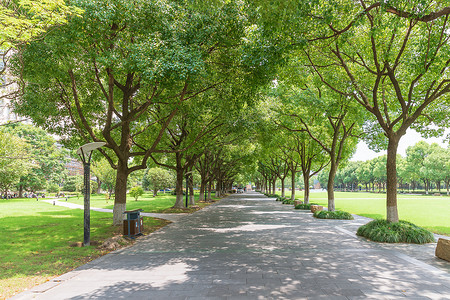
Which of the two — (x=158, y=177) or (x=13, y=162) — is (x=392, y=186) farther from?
(x=158, y=177)

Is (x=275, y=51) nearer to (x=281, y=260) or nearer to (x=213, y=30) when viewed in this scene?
(x=213, y=30)

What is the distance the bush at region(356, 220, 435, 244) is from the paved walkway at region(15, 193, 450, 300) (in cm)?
52

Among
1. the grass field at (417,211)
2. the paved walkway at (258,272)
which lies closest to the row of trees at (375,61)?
the paved walkway at (258,272)

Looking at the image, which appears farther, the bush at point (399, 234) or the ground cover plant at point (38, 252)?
the bush at point (399, 234)

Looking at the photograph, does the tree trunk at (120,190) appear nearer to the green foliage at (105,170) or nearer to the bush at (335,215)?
the bush at (335,215)

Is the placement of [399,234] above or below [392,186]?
below

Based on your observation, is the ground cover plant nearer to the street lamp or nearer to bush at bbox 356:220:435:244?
the street lamp

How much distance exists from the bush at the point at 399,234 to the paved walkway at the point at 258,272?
52 centimetres

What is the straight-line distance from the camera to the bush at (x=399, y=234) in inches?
353

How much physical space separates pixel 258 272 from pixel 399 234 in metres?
6.04

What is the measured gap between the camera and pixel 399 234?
916cm

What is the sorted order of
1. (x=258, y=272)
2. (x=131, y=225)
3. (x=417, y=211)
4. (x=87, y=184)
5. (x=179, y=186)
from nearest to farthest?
(x=258, y=272) < (x=87, y=184) < (x=131, y=225) < (x=417, y=211) < (x=179, y=186)

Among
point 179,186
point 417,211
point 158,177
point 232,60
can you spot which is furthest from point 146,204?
point 417,211

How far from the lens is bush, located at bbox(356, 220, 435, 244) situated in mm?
8977
